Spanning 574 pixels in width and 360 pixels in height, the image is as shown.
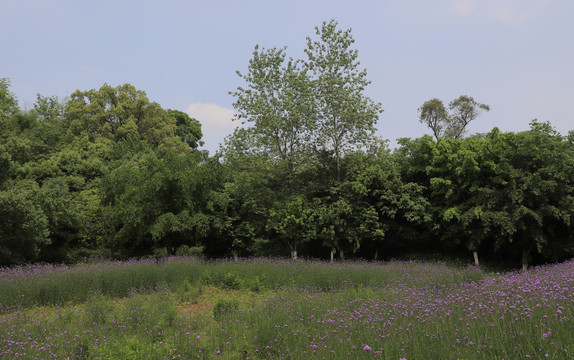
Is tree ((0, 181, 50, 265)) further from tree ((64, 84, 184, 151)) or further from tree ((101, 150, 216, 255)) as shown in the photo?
tree ((64, 84, 184, 151))

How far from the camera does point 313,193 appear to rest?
2381 cm

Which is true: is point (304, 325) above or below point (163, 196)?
below

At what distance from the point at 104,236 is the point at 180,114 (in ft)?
139

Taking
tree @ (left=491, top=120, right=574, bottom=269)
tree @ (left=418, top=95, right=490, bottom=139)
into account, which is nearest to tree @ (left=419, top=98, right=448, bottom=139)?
tree @ (left=418, top=95, right=490, bottom=139)

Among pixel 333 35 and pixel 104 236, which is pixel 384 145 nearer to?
pixel 333 35

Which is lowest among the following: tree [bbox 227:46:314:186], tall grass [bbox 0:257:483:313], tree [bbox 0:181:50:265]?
tall grass [bbox 0:257:483:313]

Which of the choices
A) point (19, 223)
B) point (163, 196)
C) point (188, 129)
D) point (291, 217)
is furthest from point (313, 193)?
point (188, 129)

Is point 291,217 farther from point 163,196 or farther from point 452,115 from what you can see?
point 452,115

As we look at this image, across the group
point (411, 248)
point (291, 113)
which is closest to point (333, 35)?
point (291, 113)

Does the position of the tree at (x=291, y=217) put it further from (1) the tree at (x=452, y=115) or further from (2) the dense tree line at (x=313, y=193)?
(1) the tree at (x=452, y=115)

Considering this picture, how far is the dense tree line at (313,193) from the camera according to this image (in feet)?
60.5

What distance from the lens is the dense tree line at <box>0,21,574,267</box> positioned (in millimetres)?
18438

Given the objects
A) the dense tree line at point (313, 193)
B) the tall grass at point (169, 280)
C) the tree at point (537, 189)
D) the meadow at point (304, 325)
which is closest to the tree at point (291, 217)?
the dense tree line at point (313, 193)

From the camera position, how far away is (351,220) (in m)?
21.7
